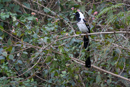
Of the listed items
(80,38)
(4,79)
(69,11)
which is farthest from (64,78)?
(69,11)

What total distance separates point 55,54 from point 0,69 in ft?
4.83

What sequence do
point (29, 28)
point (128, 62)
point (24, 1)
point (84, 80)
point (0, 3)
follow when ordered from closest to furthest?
point (128, 62) < point (29, 28) < point (84, 80) < point (0, 3) < point (24, 1)

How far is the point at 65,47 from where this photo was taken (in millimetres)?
3051

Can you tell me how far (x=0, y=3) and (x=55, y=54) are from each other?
2.39 metres

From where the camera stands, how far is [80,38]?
344 cm

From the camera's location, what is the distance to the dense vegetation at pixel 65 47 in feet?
8.73

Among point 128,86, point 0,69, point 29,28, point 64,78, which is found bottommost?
point 128,86

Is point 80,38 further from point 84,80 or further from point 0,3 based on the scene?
point 0,3

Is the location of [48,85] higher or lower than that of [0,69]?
lower

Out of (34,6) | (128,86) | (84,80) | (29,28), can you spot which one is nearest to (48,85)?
(84,80)

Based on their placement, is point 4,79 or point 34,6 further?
point 34,6

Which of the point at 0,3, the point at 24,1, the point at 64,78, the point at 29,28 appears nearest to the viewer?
the point at 29,28

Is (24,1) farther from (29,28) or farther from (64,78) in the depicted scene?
(64,78)

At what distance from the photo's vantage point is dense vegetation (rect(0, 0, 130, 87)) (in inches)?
105
